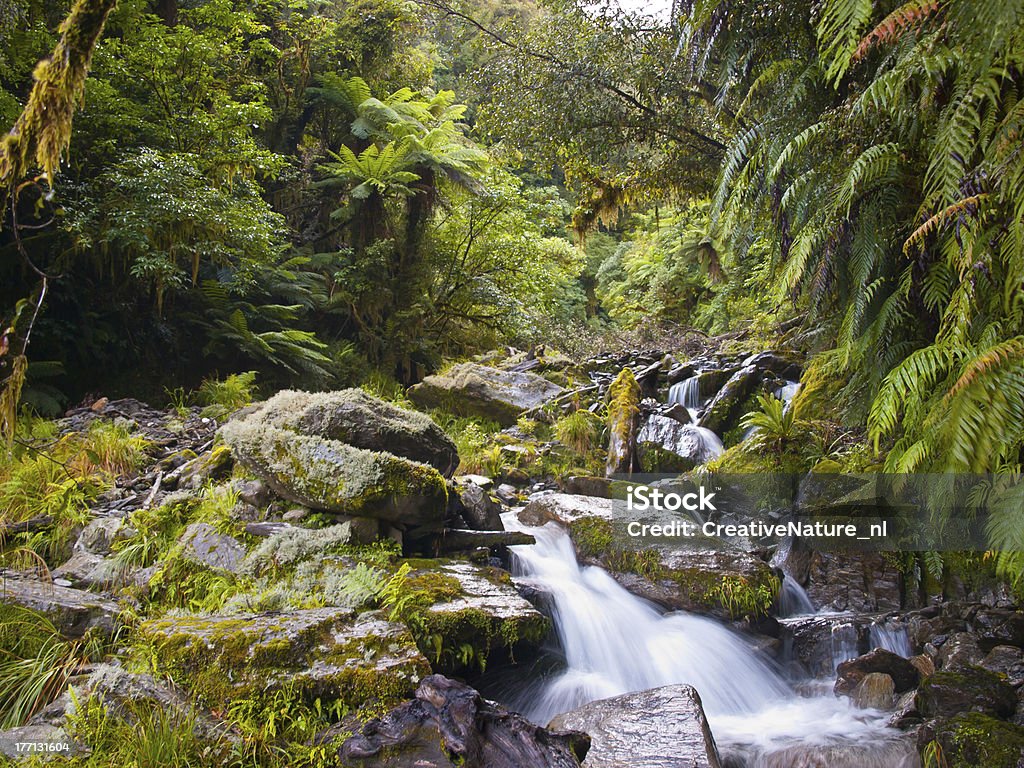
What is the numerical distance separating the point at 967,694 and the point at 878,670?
717 millimetres

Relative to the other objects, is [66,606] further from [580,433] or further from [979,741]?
[580,433]

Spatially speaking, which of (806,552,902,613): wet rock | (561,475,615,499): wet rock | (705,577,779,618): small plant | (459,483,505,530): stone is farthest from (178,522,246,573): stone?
(806,552,902,613): wet rock

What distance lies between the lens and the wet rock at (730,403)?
802cm

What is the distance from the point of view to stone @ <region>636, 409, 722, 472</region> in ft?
24.4

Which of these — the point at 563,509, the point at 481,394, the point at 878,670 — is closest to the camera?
the point at 878,670

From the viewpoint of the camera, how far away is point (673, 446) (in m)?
7.60

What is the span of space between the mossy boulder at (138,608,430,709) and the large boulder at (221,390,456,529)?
3.88ft

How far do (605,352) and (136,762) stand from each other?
1196 centimetres

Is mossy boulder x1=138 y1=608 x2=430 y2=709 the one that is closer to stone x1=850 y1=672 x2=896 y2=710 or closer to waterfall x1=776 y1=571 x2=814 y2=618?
stone x1=850 y1=672 x2=896 y2=710

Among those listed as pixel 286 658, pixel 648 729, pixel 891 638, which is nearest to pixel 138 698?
pixel 286 658

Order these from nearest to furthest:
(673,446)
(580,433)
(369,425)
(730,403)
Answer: (369,425) → (673,446) → (730,403) → (580,433)

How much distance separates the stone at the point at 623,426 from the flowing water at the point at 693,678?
8.66ft

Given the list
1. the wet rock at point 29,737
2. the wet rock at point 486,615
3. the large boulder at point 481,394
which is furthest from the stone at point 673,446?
the wet rock at point 29,737

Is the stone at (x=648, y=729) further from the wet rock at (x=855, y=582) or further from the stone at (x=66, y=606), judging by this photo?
the stone at (x=66, y=606)
